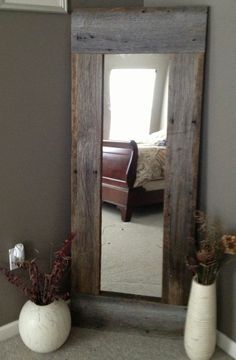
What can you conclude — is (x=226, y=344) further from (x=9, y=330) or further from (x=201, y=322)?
(x=9, y=330)

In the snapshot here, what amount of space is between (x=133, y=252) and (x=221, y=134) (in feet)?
2.53

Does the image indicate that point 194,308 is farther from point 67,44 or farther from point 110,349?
point 67,44

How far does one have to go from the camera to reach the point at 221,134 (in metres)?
1.70

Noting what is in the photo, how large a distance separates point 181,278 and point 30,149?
103cm

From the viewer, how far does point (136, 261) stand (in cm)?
194

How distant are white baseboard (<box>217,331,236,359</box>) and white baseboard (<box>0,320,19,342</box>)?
1058mm

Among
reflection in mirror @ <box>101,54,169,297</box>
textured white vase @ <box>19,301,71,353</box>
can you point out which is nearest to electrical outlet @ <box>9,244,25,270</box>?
textured white vase @ <box>19,301,71,353</box>

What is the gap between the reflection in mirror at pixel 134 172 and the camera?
176 cm

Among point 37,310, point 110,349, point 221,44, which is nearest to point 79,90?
point 221,44

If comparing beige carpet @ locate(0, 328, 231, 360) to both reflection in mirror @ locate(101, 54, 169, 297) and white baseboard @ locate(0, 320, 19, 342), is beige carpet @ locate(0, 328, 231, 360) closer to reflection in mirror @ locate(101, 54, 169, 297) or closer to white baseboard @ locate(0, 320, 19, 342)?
white baseboard @ locate(0, 320, 19, 342)

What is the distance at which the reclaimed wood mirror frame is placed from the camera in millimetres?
1694

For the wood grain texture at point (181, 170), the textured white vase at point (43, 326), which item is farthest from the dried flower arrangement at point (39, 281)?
the wood grain texture at point (181, 170)

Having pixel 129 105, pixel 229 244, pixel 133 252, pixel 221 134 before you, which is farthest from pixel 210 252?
pixel 129 105

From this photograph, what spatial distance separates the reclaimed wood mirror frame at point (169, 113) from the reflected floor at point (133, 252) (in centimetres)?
4
